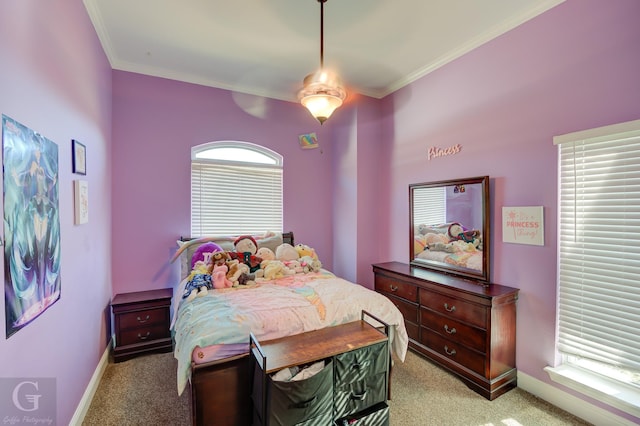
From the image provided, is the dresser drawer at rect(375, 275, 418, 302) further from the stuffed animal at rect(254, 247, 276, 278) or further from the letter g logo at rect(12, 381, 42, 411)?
the letter g logo at rect(12, 381, 42, 411)

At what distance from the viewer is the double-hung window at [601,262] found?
183cm

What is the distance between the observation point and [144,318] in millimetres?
2912

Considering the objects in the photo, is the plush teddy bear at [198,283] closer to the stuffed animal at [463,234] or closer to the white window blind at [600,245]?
the stuffed animal at [463,234]

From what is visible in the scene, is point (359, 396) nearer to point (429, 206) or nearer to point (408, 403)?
point (408, 403)

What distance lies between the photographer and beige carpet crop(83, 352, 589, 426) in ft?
6.59

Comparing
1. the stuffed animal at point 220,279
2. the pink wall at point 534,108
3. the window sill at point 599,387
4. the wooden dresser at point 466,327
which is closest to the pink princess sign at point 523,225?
the pink wall at point 534,108

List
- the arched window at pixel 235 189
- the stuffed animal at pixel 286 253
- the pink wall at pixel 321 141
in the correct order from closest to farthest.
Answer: the pink wall at pixel 321 141
the stuffed animal at pixel 286 253
the arched window at pixel 235 189

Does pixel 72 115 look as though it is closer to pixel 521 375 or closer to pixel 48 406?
pixel 48 406

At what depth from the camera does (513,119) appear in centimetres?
246

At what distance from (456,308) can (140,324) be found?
304 centimetres

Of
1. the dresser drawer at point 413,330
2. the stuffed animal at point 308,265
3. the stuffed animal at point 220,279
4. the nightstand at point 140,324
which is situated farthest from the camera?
→ the stuffed animal at point 308,265

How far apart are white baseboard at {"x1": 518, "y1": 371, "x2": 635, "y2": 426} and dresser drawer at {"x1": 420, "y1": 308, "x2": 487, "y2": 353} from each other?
0.47 m

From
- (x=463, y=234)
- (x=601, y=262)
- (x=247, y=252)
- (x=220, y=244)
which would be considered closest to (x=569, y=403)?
(x=601, y=262)

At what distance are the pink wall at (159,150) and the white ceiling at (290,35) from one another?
0.22m
